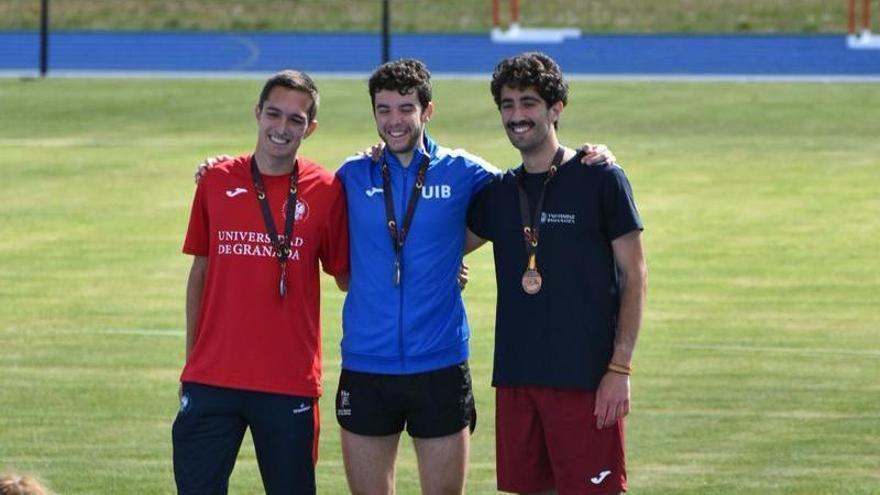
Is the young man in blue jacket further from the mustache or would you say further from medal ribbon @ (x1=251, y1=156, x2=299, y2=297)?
the mustache

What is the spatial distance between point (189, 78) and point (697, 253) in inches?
686

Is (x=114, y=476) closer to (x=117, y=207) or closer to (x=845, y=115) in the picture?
(x=117, y=207)

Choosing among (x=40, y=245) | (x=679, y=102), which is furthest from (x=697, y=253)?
(x=679, y=102)

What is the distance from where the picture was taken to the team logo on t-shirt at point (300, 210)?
7641 millimetres

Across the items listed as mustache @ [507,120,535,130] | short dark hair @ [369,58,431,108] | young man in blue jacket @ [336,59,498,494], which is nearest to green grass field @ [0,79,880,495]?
young man in blue jacket @ [336,59,498,494]

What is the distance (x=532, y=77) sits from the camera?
24.6ft

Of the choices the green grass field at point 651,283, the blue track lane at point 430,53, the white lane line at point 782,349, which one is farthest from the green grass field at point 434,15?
the white lane line at point 782,349

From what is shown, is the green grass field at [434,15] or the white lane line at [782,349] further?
the green grass field at [434,15]

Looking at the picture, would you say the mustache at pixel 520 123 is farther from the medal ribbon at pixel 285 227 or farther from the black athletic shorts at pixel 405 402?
the black athletic shorts at pixel 405 402

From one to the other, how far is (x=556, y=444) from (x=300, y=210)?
125cm

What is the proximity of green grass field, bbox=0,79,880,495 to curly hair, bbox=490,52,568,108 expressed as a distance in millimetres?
3157

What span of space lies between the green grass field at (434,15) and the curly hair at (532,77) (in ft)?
112

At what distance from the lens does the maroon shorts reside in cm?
758

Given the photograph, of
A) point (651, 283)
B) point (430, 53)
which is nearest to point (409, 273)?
point (651, 283)
